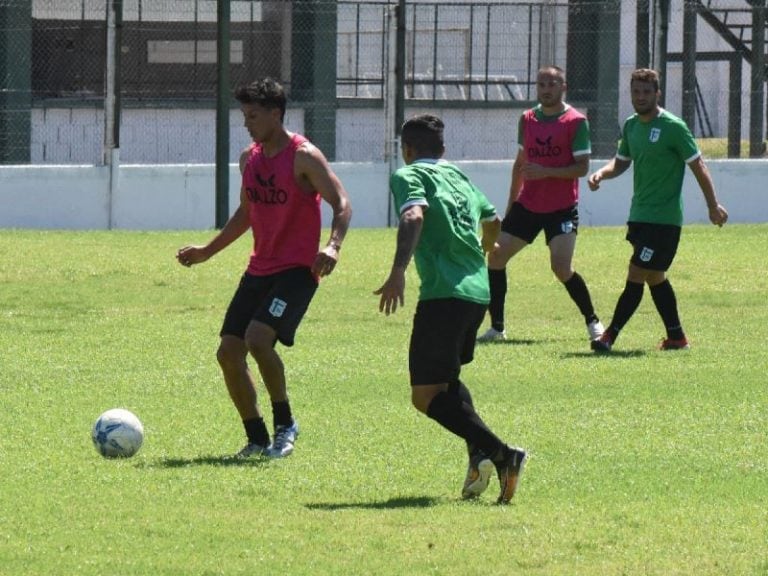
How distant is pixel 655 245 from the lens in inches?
489

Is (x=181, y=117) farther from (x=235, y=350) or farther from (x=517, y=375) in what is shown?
(x=235, y=350)

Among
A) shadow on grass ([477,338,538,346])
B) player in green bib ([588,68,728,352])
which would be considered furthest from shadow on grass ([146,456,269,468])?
shadow on grass ([477,338,538,346])

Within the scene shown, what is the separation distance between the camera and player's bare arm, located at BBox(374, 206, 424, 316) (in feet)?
22.9

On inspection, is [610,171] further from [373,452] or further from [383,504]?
[383,504]

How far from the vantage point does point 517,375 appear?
442 inches

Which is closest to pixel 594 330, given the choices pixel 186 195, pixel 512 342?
pixel 512 342

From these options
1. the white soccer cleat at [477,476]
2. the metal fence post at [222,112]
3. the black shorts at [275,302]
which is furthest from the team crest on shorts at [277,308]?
the metal fence post at [222,112]

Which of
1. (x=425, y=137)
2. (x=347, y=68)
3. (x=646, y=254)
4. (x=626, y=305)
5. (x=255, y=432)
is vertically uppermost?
(x=347, y=68)

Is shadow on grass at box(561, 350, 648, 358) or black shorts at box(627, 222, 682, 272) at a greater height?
black shorts at box(627, 222, 682, 272)

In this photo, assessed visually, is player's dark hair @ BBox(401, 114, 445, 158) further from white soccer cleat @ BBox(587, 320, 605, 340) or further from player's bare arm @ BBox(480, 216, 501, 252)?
white soccer cleat @ BBox(587, 320, 605, 340)

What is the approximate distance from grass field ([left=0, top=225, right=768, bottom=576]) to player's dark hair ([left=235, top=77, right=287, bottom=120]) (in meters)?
1.74

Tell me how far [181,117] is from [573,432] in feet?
62.4

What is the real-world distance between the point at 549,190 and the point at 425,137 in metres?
5.81

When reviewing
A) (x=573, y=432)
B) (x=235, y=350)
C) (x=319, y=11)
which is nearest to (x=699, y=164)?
(x=573, y=432)
